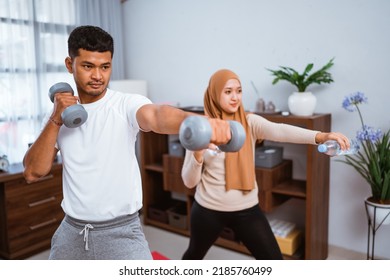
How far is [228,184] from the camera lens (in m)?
1.80

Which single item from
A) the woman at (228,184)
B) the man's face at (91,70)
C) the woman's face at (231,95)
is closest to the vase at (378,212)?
the woman at (228,184)

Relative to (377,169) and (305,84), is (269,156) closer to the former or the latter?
(305,84)

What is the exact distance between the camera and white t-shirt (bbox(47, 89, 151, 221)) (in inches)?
39.5

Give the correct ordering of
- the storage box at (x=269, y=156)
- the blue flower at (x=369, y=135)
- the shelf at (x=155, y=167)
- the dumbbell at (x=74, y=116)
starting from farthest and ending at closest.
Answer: the shelf at (x=155, y=167), the storage box at (x=269, y=156), the blue flower at (x=369, y=135), the dumbbell at (x=74, y=116)

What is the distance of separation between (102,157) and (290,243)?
185 centimetres

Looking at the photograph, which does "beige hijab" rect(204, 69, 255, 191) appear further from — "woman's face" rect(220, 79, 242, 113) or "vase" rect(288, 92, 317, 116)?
"vase" rect(288, 92, 317, 116)

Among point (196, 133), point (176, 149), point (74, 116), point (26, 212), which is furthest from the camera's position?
point (176, 149)

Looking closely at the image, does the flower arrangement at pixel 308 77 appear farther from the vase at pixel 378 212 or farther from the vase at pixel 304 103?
the vase at pixel 378 212

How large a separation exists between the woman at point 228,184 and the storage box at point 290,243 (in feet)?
2.64

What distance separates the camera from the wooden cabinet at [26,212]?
2.52m

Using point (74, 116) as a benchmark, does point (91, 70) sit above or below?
above

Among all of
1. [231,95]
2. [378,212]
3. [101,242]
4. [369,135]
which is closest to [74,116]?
[101,242]

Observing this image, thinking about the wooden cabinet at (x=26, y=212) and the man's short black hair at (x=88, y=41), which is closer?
the man's short black hair at (x=88, y=41)
